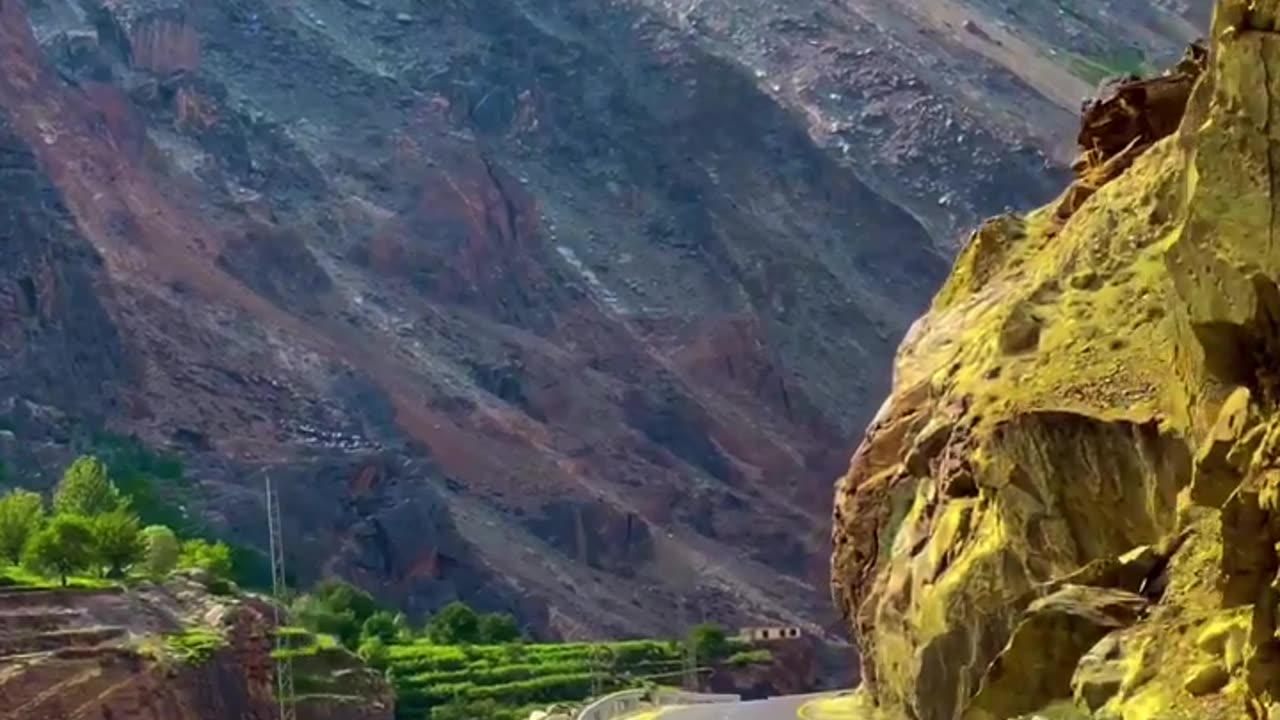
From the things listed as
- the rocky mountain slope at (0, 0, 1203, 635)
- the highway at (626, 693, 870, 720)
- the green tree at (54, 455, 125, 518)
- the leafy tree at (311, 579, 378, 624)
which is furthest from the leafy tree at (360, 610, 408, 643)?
the highway at (626, 693, 870, 720)

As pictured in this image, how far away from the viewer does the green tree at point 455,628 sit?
77.8 m

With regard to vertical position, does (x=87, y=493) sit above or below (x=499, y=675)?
below

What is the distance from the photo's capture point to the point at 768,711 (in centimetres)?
5103

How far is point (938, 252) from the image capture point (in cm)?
14825

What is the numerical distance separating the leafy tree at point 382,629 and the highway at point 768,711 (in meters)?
19.1

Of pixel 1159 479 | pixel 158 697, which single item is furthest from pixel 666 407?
pixel 1159 479

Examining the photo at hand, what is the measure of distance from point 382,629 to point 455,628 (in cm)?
594

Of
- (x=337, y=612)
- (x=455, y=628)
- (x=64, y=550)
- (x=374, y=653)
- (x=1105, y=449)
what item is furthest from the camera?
(x=455, y=628)

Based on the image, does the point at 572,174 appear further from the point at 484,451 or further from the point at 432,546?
the point at 432,546

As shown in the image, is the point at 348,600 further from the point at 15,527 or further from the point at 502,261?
the point at 502,261

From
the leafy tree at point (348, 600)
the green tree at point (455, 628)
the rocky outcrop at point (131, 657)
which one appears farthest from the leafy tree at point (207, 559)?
the green tree at point (455, 628)

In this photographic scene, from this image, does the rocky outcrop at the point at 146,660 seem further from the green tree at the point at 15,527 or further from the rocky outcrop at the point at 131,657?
the green tree at the point at 15,527

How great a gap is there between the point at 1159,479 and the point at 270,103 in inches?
4599

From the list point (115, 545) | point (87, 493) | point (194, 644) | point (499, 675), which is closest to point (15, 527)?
point (115, 545)
